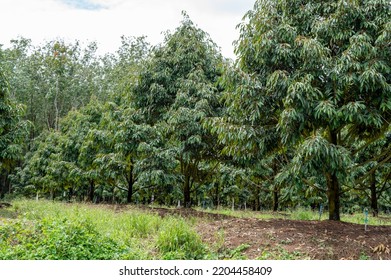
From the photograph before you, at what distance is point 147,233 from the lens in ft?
22.0

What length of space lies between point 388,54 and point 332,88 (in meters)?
1.12

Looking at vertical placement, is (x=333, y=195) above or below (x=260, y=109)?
below

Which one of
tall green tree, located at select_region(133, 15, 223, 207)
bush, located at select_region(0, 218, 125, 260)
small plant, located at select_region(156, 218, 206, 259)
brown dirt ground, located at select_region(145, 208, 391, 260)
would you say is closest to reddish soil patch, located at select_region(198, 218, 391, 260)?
brown dirt ground, located at select_region(145, 208, 391, 260)

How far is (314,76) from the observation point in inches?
264

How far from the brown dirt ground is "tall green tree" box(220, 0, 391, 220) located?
3.47 ft

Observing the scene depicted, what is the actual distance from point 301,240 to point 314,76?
2951mm

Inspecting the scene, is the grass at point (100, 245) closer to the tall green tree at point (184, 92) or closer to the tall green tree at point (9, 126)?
the tall green tree at point (184, 92)

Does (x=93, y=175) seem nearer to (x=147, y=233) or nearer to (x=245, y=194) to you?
(x=147, y=233)

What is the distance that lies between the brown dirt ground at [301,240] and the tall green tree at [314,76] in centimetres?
106

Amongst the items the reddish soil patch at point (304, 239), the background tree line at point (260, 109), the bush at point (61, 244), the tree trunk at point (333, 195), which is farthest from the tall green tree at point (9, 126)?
the tree trunk at point (333, 195)

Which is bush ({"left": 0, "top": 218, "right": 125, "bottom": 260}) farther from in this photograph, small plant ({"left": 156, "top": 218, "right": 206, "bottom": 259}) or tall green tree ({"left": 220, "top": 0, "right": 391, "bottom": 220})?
tall green tree ({"left": 220, "top": 0, "right": 391, "bottom": 220})

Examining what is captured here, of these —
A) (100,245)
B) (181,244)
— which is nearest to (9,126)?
(100,245)

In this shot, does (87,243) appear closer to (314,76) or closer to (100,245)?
(100,245)

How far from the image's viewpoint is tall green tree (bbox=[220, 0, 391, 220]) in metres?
6.23
